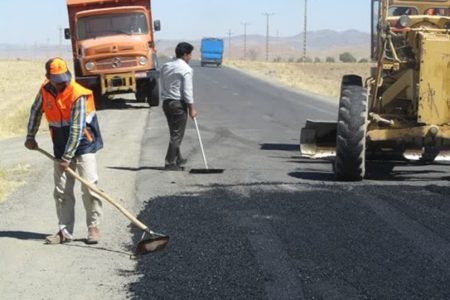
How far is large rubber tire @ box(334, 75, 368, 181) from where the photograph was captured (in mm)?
9352

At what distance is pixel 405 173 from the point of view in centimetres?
1051

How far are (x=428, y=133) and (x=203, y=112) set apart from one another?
1246cm

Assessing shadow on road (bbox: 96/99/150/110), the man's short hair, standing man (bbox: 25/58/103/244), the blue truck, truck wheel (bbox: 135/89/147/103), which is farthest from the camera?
the blue truck

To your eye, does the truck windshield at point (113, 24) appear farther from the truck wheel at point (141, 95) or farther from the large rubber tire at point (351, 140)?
the large rubber tire at point (351, 140)

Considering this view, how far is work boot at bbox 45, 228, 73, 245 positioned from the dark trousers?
162 inches

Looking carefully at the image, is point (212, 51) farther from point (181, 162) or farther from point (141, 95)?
point (181, 162)

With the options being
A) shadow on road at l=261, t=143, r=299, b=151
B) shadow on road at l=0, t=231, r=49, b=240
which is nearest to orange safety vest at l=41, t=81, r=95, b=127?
shadow on road at l=0, t=231, r=49, b=240

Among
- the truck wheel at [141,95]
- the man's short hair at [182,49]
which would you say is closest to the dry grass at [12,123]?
the man's short hair at [182,49]

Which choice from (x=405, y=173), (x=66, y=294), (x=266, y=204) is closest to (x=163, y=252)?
(x=66, y=294)

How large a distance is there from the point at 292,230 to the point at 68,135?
2.29 meters

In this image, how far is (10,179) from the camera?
10.2 m

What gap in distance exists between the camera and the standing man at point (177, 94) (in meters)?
10.6

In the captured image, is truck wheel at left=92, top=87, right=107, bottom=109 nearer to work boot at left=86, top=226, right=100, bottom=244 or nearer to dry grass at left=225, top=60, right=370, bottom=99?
dry grass at left=225, top=60, right=370, bottom=99

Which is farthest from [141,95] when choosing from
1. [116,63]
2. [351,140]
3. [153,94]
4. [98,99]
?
[351,140]
